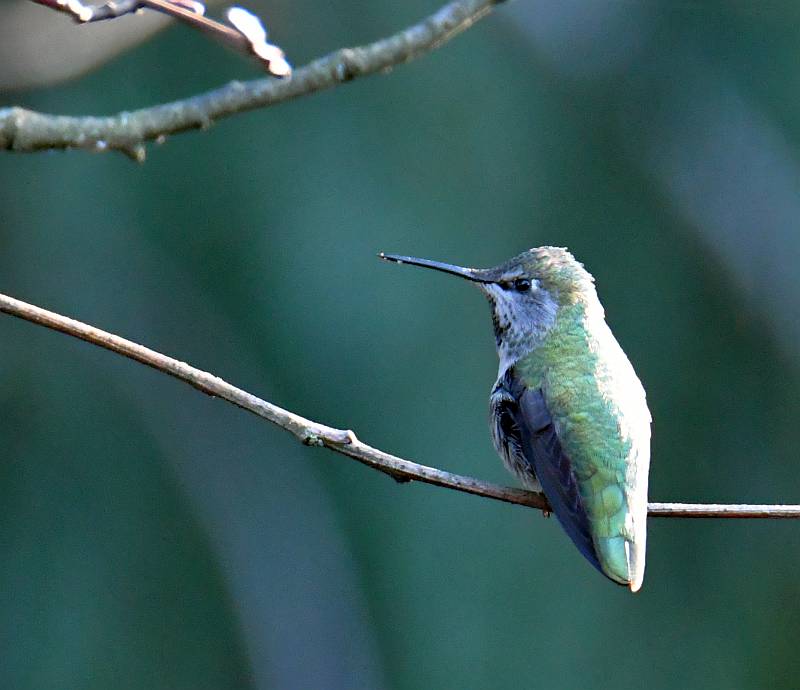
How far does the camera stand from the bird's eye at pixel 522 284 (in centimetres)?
356

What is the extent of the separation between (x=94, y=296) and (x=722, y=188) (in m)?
3.50

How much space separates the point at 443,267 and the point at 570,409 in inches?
22.4

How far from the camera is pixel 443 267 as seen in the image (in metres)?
3.26

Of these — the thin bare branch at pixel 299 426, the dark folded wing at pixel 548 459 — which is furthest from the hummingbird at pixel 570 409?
the thin bare branch at pixel 299 426

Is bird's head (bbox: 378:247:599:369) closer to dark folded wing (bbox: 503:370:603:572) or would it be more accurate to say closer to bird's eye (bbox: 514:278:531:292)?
bird's eye (bbox: 514:278:531:292)

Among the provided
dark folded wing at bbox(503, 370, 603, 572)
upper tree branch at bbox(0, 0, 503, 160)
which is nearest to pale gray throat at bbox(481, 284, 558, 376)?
dark folded wing at bbox(503, 370, 603, 572)

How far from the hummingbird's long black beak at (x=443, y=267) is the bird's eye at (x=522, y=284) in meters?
A: 0.10

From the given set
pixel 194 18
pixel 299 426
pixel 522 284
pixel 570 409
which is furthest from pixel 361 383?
pixel 194 18

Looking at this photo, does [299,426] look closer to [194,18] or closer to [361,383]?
[194,18]

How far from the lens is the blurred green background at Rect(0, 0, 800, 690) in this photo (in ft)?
20.2

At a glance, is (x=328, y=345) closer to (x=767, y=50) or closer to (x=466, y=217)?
(x=466, y=217)

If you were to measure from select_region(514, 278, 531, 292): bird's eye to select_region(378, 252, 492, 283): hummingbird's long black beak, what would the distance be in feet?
0.33

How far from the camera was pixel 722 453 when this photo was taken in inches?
250

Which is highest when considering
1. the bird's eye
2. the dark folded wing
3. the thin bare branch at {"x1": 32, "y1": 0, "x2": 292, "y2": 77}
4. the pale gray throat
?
the thin bare branch at {"x1": 32, "y1": 0, "x2": 292, "y2": 77}
